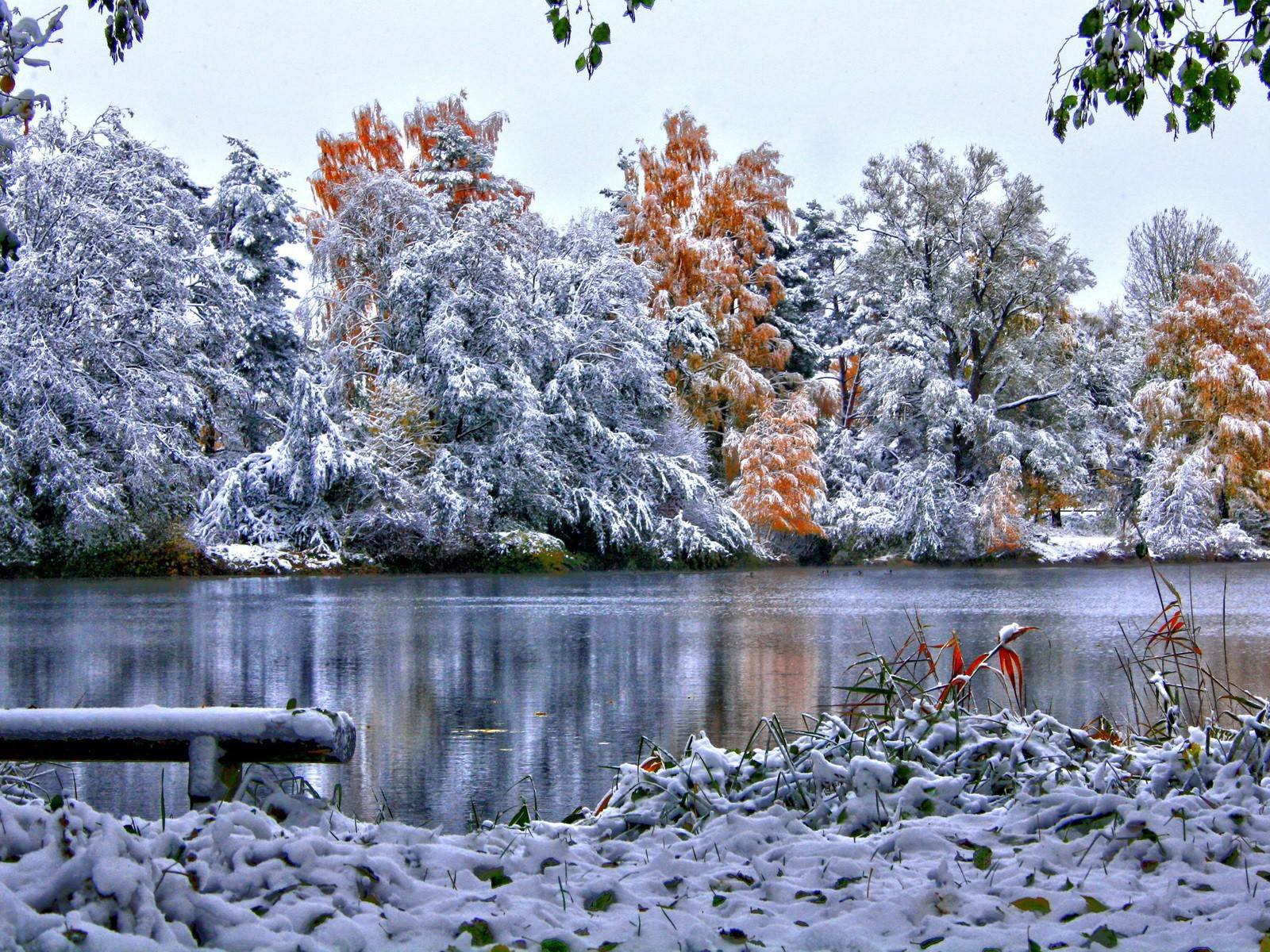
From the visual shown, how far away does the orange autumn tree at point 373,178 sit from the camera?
90.2 feet

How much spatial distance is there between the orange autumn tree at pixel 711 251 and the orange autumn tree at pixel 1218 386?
9.06 metres

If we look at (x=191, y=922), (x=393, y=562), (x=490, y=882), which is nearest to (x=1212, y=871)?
(x=490, y=882)

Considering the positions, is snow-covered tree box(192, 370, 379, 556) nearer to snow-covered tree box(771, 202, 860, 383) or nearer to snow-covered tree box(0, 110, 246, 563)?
snow-covered tree box(0, 110, 246, 563)

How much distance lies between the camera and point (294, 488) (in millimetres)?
23297

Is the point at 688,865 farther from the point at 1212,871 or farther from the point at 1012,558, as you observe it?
the point at 1012,558

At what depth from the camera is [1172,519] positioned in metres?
28.2

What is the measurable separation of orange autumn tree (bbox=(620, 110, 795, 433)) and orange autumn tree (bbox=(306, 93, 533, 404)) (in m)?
3.85

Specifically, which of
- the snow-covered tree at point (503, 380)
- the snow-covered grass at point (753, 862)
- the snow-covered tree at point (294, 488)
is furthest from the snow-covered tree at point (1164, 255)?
the snow-covered grass at point (753, 862)

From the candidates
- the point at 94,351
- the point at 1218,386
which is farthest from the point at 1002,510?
the point at 94,351

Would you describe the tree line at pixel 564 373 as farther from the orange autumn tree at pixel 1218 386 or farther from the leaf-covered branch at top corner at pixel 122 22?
the leaf-covered branch at top corner at pixel 122 22

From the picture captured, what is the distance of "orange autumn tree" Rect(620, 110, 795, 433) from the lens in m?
31.3

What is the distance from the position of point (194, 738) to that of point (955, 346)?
30175 mm

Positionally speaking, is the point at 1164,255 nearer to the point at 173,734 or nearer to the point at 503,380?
the point at 503,380

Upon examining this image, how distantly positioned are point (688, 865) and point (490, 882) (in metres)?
0.50
